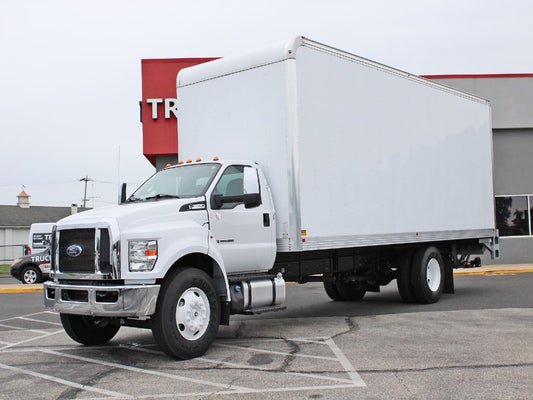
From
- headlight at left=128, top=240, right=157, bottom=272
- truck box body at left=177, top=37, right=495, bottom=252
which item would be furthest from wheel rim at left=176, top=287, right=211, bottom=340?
truck box body at left=177, top=37, right=495, bottom=252

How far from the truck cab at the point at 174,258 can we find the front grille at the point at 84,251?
12 millimetres

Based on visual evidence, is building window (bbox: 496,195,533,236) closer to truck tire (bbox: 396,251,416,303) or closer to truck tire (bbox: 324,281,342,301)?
truck tire (bbox: 324,281,342,301)

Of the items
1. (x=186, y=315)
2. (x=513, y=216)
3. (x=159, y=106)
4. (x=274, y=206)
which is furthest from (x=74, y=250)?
(x=513, y=216)

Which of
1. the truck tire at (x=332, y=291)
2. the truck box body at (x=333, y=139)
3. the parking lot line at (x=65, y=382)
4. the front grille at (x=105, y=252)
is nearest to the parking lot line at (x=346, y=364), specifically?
the truck box body at (x=333, y=139)

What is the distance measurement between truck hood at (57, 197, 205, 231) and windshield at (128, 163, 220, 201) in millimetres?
285

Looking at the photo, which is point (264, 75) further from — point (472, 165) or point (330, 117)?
point (472, 165)

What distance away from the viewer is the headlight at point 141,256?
6.95 meters

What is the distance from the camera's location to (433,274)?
12.2 metres

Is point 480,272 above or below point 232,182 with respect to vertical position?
below

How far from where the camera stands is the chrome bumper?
22.3 ft

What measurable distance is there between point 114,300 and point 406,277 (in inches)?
256

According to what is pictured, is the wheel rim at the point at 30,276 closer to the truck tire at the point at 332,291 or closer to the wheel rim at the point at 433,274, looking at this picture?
the truck tire at the point at 332,291

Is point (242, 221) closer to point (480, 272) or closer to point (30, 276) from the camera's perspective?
point (480, 272)

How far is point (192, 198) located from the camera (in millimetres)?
7840
